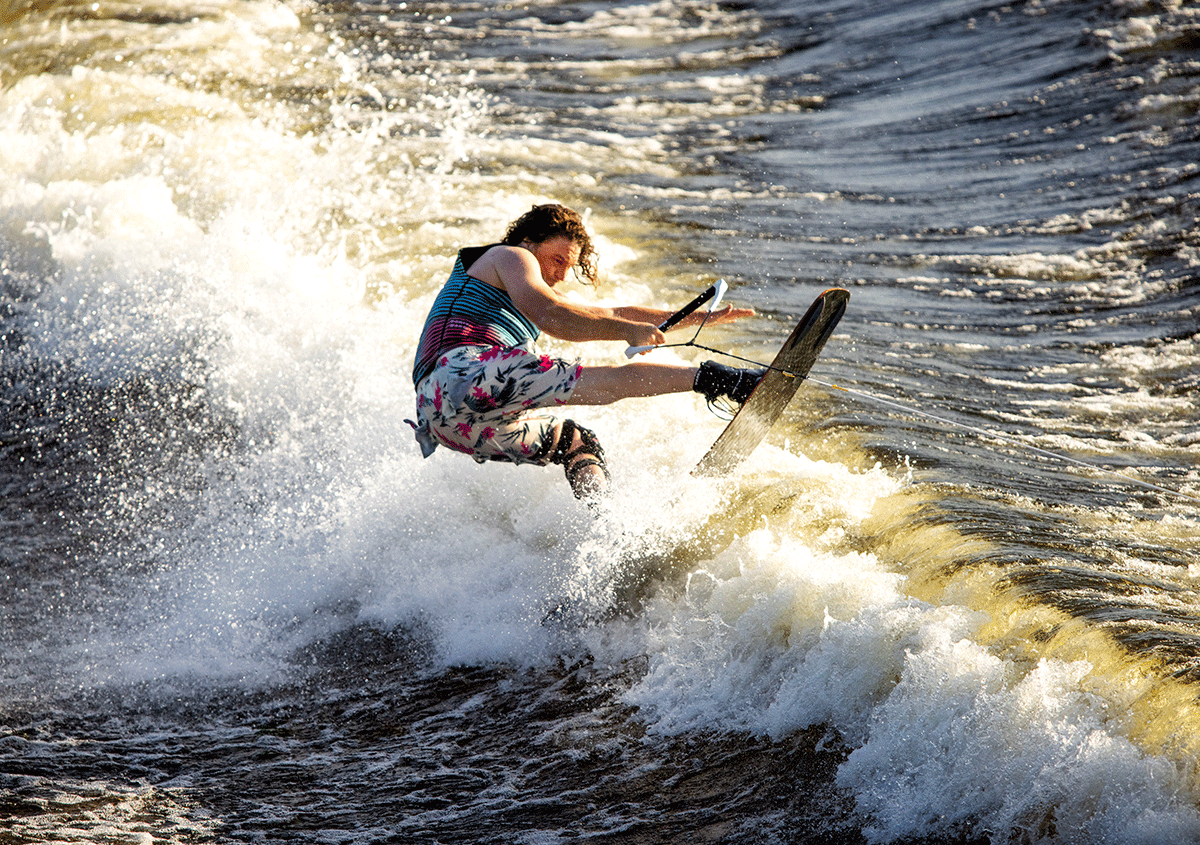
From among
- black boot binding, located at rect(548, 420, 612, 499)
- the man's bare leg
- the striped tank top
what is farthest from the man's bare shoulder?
black boot binding, located at rect(548, 420, 612, 499)

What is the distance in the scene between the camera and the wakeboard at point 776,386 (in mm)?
4930

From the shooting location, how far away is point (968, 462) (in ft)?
20.0

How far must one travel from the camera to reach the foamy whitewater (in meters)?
3.97

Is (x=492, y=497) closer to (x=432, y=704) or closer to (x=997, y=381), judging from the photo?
(x=432, y=704)

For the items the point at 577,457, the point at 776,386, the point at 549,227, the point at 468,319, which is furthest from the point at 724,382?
the point at 468,319

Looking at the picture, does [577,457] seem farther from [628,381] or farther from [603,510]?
[628,381]

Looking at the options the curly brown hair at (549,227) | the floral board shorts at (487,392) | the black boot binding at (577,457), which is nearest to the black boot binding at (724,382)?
the floral board shorts at (487,392)

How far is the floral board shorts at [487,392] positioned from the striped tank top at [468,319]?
0.27 ft

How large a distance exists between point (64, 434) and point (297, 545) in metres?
2.52

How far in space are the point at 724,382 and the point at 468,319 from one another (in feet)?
4.06

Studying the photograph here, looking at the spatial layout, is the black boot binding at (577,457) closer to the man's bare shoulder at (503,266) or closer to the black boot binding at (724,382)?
the black boot binding at (724,382)

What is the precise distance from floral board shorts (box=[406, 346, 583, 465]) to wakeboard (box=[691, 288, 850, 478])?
2.92ft

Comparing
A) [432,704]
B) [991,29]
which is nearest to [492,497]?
[432,704]

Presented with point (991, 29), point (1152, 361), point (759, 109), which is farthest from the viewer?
point (991, 29)
